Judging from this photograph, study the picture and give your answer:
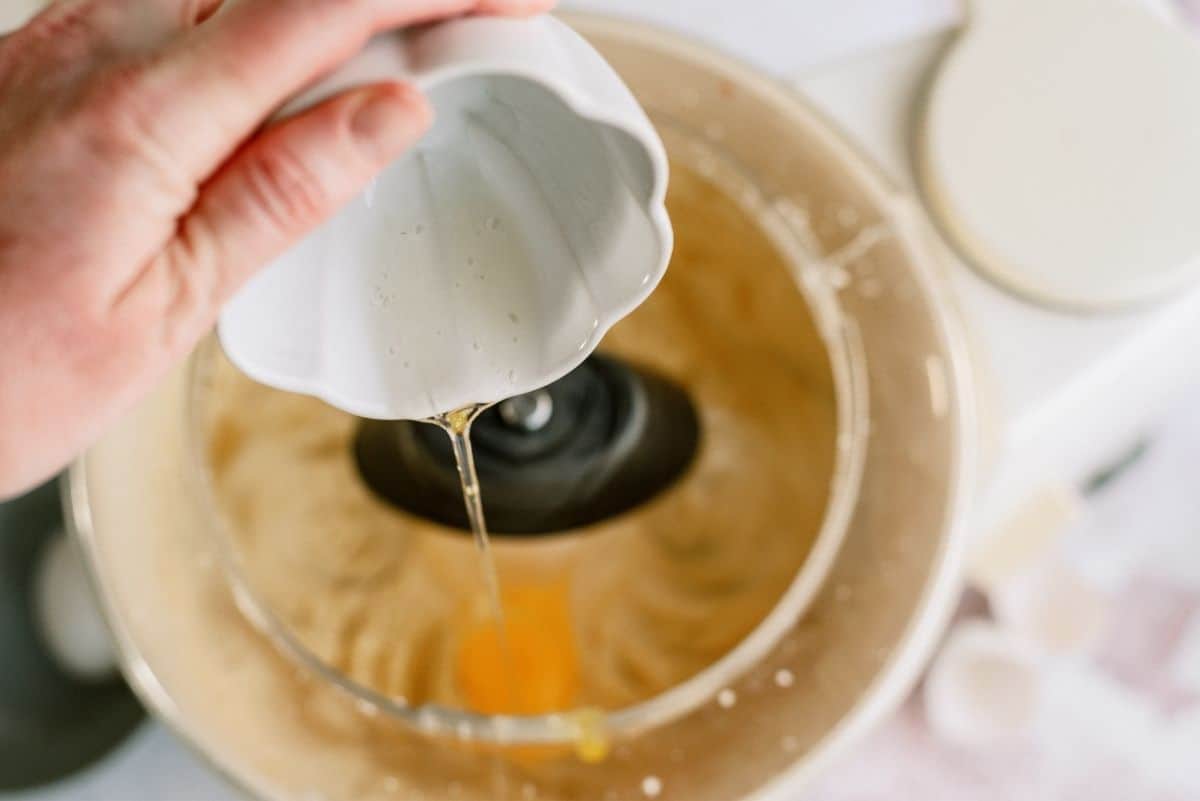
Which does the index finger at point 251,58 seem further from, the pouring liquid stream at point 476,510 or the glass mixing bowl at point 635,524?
the glass mixing bowl at point 635,524

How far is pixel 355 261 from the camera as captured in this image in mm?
293

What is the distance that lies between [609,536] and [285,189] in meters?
0.31

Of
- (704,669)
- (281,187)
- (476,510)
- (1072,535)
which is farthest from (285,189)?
(1072,535)

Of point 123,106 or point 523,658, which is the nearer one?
point 123,106

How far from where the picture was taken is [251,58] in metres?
0.23

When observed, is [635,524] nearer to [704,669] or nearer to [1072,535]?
[704,669]

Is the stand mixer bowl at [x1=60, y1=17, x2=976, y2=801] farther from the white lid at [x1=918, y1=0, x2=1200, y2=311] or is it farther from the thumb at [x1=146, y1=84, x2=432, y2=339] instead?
the thumb at [x1=146, y1=84, x2=432, y2=339]

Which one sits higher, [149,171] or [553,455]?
[149,171]

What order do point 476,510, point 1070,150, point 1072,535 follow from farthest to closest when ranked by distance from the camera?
point 1072,535 < point 1070,150 < point 476,510

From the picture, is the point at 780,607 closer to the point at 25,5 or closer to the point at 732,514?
the point at 732,514

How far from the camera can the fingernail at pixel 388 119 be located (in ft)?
0.71

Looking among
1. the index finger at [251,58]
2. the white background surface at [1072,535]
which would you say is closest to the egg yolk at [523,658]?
the white background surface at [1072,535]

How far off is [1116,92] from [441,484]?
0.36 m

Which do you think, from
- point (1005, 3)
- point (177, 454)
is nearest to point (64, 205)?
point (177, 454)
